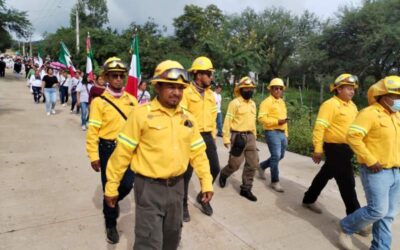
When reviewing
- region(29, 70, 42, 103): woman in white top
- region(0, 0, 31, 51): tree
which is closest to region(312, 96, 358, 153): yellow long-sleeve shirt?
region(29, 70, 42, 103): woman in white top

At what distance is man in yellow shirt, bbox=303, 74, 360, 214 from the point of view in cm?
431

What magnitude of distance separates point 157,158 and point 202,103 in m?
1.84

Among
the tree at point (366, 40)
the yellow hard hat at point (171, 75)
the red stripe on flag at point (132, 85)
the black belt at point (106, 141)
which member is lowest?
the black belt at point (106, 141)

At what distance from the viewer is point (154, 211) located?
2.67 m

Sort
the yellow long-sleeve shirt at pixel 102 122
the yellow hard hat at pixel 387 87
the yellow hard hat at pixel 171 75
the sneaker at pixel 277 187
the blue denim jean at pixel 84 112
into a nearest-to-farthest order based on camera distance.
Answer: the yellow hard hat at pixel 171 75 → the yellow hard hat at pixel 387 87 → the yellow long-sleeve shirt at pixel 102 122 → the sneaker at pixel 277 187 → the blue denim jean at pixel 84 112

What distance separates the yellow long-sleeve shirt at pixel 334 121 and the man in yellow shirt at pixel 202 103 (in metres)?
1.35

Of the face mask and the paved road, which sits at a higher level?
the face mask

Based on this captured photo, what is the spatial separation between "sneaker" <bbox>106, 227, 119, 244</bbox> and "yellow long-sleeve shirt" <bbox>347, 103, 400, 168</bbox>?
2.65 metres

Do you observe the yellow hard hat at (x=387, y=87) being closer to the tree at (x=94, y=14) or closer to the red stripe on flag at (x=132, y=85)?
the red stripe on flag at (x=132, y=85)

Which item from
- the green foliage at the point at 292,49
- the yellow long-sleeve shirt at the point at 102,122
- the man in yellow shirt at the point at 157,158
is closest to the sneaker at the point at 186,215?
the yellow long-sleeve shirt at the point at 102,122

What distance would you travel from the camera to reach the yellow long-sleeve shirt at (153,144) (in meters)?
2.68

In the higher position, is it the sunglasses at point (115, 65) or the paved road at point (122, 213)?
the sunglasses at point (115, 65)

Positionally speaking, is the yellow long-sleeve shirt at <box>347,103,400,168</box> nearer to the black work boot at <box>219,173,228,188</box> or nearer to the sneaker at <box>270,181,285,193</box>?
the sneaker at <box>270,181,285,193</box>

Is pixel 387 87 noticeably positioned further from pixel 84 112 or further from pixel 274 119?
pixel 84 112
